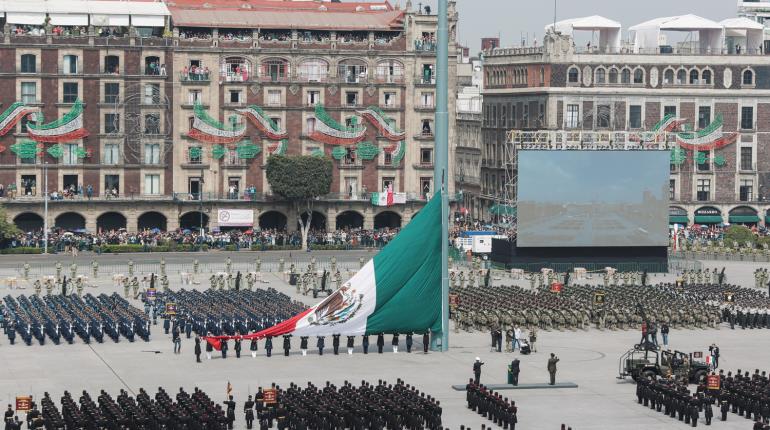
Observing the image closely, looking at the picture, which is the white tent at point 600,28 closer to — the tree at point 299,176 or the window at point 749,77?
the window at point 749,77

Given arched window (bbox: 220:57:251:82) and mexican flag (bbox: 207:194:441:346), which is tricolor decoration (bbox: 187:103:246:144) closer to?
arched window (bbox: 220:57:251:82)

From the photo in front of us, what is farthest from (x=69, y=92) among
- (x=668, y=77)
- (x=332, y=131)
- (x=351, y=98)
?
(x=668, y=77)

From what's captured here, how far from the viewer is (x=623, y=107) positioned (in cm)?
13500

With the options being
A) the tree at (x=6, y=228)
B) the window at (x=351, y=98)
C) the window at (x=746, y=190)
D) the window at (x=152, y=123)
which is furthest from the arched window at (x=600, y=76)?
the tree at (x=6, y=228)

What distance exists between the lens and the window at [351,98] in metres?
133

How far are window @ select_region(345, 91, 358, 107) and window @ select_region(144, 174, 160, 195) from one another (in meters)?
15.5

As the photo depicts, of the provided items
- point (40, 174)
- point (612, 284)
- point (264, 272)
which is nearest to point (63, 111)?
point (40, 174)

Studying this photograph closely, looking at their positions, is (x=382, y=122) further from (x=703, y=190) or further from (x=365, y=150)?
(x=703, y=190)

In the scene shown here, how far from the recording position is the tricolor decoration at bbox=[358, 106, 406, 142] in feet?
436

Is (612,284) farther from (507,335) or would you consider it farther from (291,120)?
(291,120)

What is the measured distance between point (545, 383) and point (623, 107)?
231ft

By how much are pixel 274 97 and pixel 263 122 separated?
2166mm

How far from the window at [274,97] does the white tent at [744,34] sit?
36.1m

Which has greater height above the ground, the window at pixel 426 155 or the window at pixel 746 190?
the window at pixel 426 155
